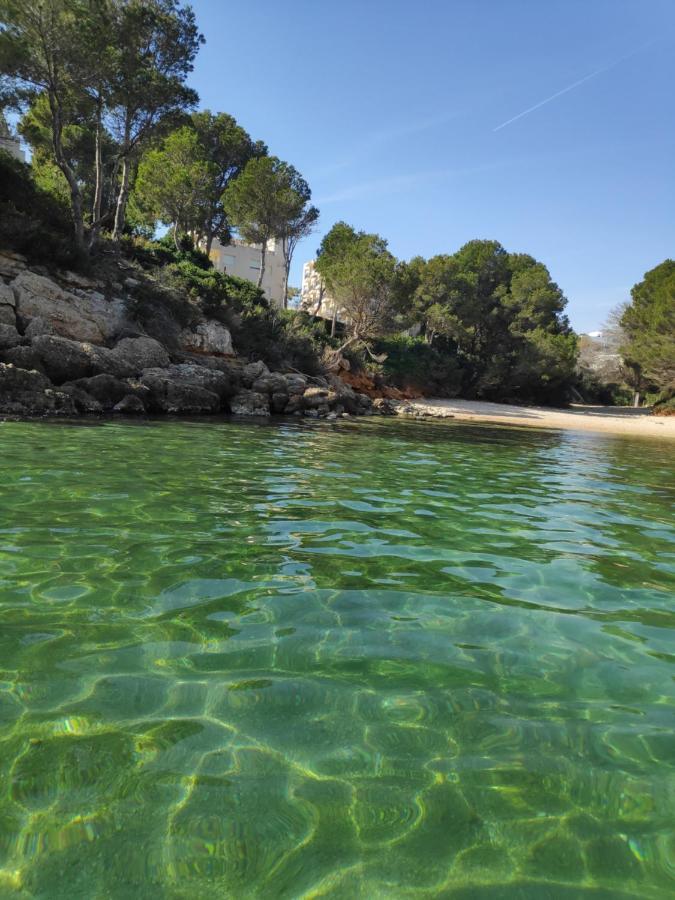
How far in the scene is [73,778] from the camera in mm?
1977

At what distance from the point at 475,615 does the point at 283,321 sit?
2965cm

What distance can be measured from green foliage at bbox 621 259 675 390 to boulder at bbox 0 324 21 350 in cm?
3471

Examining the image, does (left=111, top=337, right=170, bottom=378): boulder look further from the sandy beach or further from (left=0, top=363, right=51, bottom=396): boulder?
the sandy beach

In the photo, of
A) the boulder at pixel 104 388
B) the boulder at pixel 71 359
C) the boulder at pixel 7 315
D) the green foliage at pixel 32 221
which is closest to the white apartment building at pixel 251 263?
the green foliage at pixel 32 221

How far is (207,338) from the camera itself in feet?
77.6

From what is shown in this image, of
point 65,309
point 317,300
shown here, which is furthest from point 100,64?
point 317,300

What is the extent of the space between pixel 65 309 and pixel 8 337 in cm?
323

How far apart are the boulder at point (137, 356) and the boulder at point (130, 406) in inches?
60.0

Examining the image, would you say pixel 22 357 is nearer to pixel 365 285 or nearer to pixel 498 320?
pixel 365 285

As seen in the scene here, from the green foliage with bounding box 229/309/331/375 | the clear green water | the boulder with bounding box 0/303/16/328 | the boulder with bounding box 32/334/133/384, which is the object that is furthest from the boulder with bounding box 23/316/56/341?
the clear green water

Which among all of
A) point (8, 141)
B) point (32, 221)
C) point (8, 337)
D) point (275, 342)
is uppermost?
point (8, 141)

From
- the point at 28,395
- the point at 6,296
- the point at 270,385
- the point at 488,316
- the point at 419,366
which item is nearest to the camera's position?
the point at 28,395

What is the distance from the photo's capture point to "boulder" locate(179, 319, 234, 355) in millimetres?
22953

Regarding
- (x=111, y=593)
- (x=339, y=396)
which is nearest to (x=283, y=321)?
(x=339, y=396)
